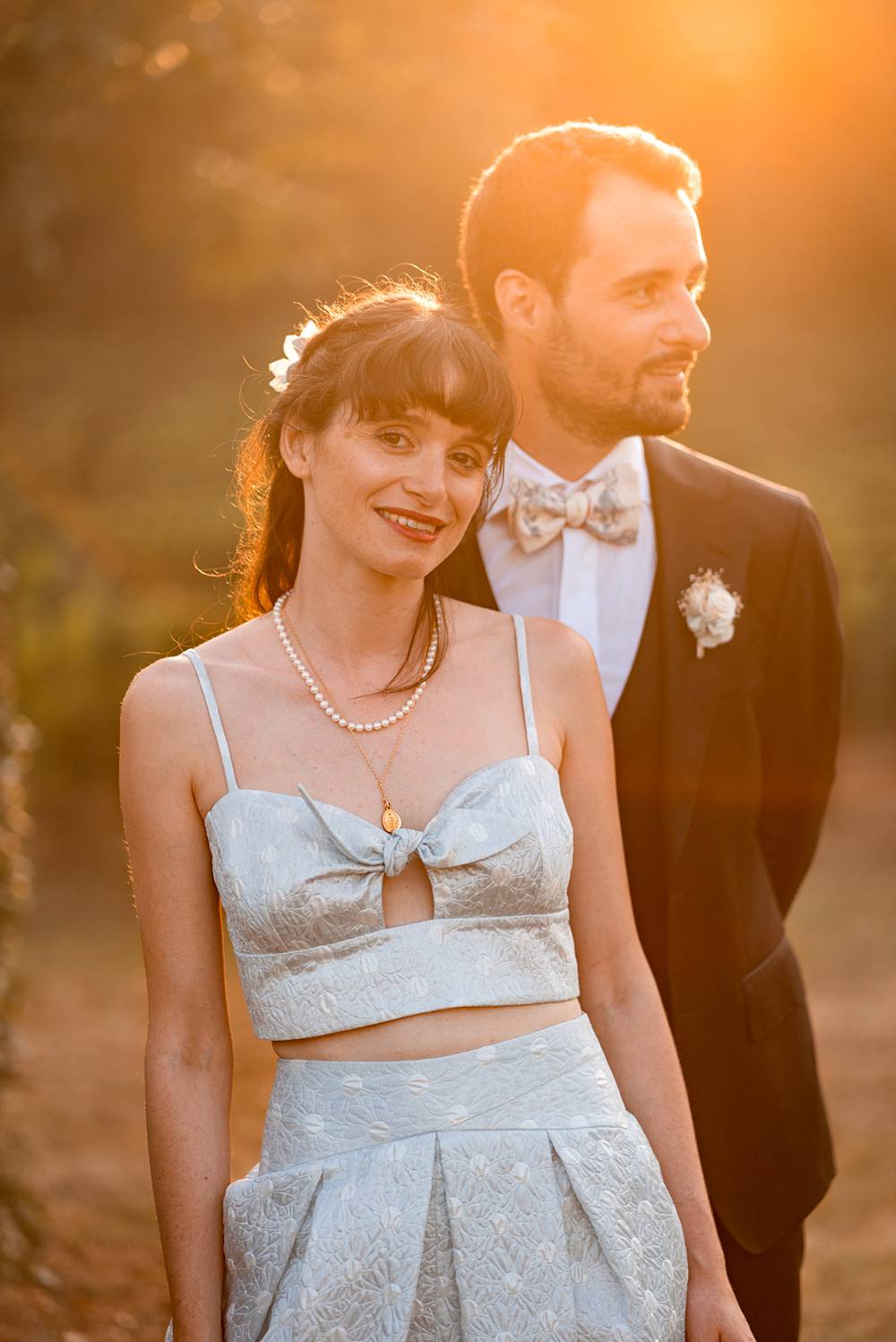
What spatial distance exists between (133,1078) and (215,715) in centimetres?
452

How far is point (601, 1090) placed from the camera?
2.15m

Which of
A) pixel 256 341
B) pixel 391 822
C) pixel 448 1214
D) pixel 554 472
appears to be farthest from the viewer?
pixel 256 341


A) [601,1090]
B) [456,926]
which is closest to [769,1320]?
[601,1090]

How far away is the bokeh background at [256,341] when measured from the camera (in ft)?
14.3

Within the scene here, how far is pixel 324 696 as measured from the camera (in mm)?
2252

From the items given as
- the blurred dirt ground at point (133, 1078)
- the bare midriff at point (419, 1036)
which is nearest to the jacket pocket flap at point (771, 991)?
the bare midriff at point (419, 1036)

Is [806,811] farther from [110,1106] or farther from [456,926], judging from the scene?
[110,1106]

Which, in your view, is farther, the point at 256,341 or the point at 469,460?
the point at 256,341

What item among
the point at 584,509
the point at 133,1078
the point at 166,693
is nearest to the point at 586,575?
the point at 584,509

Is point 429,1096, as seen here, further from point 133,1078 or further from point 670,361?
point 133,1078

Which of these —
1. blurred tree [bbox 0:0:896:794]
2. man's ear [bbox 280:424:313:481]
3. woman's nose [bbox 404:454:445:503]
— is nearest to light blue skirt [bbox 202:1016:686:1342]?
woman's nose [bbox 404:454:445:503]

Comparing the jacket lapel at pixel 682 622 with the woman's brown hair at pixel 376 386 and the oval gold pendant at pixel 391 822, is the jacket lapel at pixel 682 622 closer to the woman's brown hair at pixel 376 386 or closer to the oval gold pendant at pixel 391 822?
the woman's brown hair at pixel 376 386

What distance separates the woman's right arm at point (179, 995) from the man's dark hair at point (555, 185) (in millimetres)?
1108

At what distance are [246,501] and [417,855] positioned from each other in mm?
831
